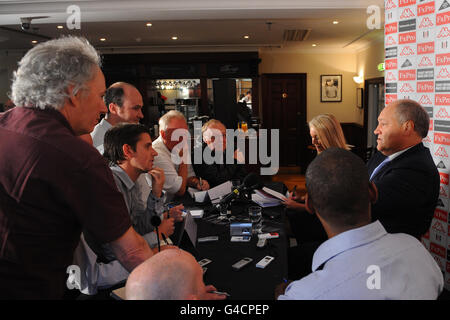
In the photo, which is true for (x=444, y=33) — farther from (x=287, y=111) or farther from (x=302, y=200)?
(x=287, y=111)

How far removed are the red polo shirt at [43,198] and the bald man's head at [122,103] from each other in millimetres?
1853

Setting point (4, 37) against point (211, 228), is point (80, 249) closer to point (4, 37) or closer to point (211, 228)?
point (211, 228)

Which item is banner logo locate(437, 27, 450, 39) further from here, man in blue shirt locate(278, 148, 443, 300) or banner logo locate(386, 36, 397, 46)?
man in blue shirt locate(278, 148, 443, 300)

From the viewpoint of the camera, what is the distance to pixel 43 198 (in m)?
1.00

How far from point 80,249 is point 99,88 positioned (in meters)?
0.67

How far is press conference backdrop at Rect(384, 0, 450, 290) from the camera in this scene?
283cm

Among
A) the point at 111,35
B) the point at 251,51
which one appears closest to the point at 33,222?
the point at 111,35

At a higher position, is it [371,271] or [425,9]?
[425,9]

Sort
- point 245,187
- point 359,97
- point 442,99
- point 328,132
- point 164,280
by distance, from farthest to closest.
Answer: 1. point 359,97
2. point 328,132
3. point 442,99
4. point 245,187
5. point 164,280

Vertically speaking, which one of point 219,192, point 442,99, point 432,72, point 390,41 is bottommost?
point 219,192

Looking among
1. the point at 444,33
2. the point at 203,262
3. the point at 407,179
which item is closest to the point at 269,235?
the point at 203,262

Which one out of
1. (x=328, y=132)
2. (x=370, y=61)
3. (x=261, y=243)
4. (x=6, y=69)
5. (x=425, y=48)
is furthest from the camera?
(x=6, y=69)

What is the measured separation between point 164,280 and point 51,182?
0.42 meters
